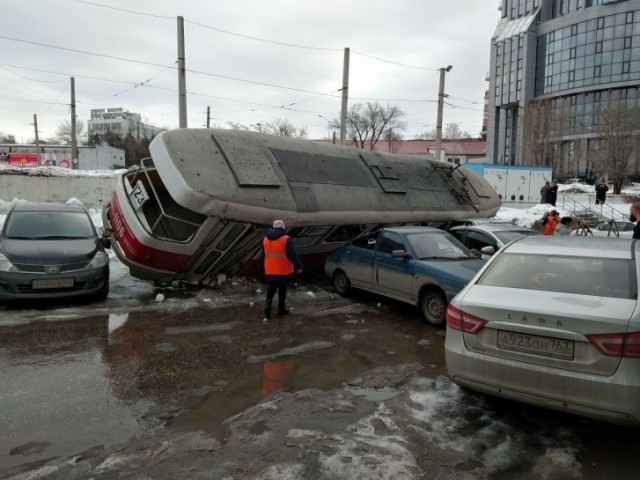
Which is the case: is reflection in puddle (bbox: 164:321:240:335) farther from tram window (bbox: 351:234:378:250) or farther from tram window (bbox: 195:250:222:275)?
tram window (bbox: 351:234:378:250)

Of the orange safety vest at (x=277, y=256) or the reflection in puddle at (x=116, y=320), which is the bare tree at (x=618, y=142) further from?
the reflection in puddle at (x=116, y=320)

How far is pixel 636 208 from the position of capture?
834 cm

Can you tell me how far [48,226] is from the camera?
8.46 m

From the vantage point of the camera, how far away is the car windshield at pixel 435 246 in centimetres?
794

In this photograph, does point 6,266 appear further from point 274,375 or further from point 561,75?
point 561,75

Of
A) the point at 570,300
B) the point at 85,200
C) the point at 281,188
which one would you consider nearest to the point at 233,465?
the point at 570,300

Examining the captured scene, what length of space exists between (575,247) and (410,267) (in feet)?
10.9

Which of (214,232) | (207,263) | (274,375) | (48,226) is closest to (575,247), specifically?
(274,375)

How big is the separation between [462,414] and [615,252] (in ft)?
6.40

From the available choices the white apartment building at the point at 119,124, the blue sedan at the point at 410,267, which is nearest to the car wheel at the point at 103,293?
the blue sedan at the point at 410,267

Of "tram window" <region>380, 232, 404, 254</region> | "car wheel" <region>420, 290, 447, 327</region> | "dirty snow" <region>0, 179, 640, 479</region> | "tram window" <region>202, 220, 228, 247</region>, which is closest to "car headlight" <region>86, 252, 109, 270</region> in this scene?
"tram window" <region>202, 220, 228, 247</region>

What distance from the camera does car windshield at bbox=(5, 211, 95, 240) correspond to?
26.8 ft

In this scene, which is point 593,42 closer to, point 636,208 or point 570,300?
point 636,208

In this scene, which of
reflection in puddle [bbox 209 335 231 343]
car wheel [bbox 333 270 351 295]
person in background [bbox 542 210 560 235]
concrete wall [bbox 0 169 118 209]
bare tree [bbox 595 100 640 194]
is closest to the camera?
reflection in puddle [bbox 209 335 231 343]
